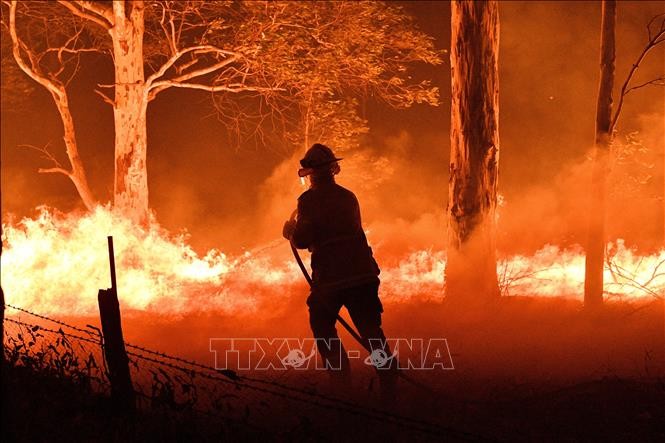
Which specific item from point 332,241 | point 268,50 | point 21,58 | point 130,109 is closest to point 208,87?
point 268,50

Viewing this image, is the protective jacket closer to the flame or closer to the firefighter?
the firefighter

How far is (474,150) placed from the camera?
32.3ft

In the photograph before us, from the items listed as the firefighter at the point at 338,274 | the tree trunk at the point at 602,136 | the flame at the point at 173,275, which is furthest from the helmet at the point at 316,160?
the flame at the point at 173,275

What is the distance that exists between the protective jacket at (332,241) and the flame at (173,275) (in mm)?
4949

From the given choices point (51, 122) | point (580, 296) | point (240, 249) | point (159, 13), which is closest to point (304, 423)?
point (580, 296)

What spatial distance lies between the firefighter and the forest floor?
368 millimetres

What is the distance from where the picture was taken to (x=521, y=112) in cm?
1927

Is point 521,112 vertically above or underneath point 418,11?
underneath

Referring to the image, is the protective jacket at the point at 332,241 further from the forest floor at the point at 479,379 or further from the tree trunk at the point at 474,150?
the tree trunk at the point at 474,150

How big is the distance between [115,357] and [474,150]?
613cm

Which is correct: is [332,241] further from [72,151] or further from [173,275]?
[72,151]

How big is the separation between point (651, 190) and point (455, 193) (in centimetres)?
826

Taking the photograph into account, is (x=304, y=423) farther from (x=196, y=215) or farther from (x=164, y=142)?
(x=164, y=142)

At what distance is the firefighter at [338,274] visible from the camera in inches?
239
